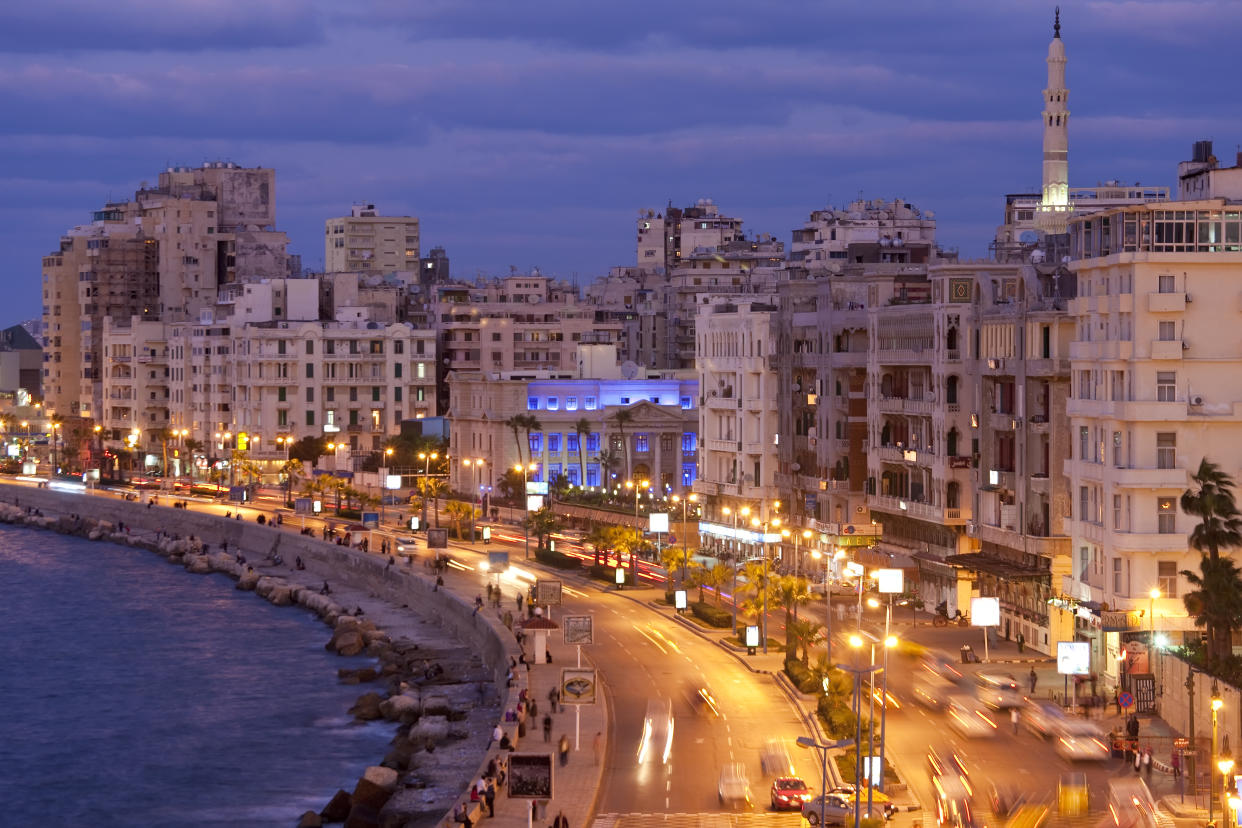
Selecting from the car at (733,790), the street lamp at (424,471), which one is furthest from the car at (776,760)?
the street lamp at (424,471)

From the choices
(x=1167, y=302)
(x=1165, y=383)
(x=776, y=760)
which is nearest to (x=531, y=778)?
(x=776, y=760)

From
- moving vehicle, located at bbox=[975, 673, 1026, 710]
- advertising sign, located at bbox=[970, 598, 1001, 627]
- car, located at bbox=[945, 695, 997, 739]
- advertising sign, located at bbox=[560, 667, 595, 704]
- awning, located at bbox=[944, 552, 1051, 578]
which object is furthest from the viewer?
awning, located at bbox=[944, 552, 1051, 578]

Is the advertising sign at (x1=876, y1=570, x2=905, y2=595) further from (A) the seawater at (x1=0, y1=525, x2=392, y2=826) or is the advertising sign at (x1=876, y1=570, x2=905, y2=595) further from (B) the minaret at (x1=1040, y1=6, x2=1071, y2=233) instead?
(B) the minaret at (x1=1040, y1=6, x2=1071, y2=233)

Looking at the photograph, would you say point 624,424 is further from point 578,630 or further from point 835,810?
point 835,810

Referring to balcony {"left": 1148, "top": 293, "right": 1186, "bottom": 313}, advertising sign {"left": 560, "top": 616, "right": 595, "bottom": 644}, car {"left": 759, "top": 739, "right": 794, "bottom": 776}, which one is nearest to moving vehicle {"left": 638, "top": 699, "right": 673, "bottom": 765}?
car {"left": 759, "top": 739, "right": 794, "bottom": 776}

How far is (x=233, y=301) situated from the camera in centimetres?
18112

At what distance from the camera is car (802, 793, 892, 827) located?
45.9 m

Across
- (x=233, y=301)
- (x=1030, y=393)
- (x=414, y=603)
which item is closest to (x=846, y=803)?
(x=1030, y=393)

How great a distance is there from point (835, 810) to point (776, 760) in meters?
6.90

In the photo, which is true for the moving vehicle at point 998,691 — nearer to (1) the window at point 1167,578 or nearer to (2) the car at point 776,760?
(1) the window at point 1167,578

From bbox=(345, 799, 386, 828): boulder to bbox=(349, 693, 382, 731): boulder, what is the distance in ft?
62.3

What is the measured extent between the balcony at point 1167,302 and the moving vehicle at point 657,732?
21.3m

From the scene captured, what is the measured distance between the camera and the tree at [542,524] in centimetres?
11088

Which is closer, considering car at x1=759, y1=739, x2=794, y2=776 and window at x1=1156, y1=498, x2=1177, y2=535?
car at x1=759, y1=739, x2=794, y2=776
